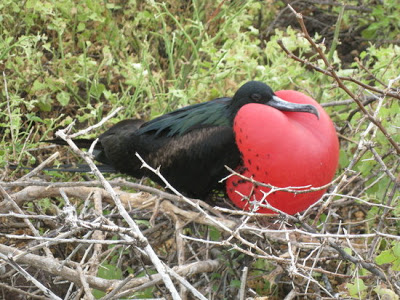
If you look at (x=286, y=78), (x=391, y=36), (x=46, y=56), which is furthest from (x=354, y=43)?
(x=46, y=56)

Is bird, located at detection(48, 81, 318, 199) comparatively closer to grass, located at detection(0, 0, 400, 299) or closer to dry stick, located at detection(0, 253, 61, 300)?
grass, located at detection(0, 0, 400, 299)

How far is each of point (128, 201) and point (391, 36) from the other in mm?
1906

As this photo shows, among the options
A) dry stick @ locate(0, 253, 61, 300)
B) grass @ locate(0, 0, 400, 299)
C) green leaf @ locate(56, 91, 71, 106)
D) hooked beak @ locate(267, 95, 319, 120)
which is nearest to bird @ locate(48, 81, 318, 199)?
hooked beak @ locate(267, 95, 319, 120)

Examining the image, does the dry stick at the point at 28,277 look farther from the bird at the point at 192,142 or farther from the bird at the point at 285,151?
the bird at the point at 192,142

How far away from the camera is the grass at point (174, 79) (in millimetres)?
2355

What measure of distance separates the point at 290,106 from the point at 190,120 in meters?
0.34

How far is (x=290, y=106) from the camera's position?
87.8 inches

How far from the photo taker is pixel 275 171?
214 cm

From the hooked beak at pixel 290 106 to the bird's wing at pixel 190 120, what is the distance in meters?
0.15

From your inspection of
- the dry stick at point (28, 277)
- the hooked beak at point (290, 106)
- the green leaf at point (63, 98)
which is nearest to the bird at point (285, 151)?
the hooked beak at point (290, 106)

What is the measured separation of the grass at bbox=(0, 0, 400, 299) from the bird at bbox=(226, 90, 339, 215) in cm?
10

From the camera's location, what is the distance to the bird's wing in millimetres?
2373

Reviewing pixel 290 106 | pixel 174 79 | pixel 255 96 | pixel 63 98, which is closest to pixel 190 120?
pixel 255 96

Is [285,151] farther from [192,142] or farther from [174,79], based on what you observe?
[174,79]
